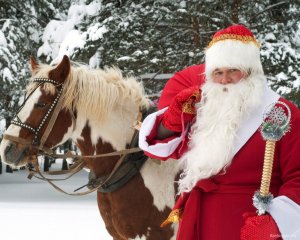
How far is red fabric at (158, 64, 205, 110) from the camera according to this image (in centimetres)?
310

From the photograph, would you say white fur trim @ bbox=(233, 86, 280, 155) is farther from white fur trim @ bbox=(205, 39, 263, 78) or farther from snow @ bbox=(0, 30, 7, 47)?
snow @ bbox=(0, 30, 7, 47)

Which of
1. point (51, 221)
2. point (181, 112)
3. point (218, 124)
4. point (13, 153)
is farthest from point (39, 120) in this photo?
point (51, 221)

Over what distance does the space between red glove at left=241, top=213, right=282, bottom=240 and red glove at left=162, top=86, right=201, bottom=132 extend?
1.98 ft

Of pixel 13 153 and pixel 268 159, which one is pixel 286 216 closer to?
pixel 268 159

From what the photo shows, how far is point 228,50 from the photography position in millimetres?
2490

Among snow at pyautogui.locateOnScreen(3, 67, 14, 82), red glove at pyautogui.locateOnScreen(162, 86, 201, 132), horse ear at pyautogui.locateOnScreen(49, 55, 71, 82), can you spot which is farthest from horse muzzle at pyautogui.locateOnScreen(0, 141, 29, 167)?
snow at pyautogui.locateOnScreen(3, 67, 14, 82)

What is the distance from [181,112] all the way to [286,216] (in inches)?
28.1

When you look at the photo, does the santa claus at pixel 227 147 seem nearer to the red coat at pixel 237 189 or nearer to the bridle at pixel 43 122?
the red coat at pixel 237 189

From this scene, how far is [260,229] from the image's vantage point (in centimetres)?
215

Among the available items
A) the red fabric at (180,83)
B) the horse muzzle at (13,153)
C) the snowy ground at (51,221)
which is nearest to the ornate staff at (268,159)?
the red fabric at (180,83)

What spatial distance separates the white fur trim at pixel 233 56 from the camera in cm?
246

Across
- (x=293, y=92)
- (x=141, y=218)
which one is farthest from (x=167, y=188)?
(x=293, y=92)

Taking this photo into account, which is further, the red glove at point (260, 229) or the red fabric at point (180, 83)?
the red fabric at point (180, 83)

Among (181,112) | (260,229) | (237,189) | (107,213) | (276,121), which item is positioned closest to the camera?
(260,229)
